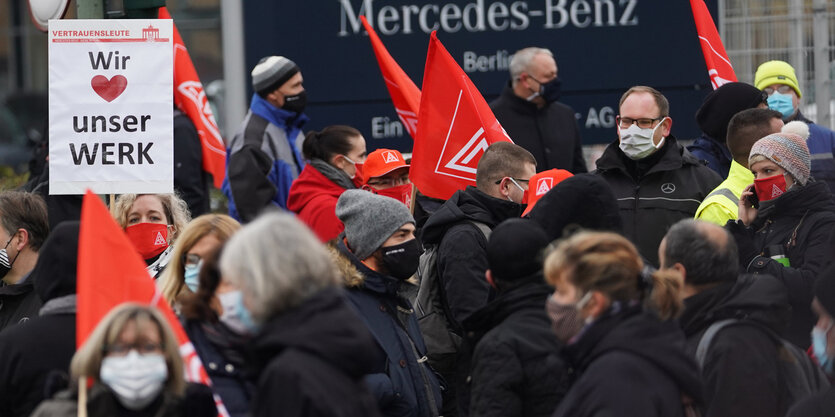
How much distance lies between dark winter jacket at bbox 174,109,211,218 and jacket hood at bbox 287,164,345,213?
1.38 m

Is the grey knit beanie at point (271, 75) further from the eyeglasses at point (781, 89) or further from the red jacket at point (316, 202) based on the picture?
the eyeglasses at point (781, 89)

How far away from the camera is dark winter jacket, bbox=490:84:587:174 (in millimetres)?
9727

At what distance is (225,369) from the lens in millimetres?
4773

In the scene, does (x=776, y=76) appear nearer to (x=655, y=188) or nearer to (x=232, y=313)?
(x=655, y=188)

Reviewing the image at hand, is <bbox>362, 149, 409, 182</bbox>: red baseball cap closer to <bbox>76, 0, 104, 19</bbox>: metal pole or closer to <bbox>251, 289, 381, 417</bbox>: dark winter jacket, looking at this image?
<bbox>76, 0, 104, 19</bbox>: metal pole

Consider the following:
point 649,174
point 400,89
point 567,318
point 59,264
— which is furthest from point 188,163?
point 567,318

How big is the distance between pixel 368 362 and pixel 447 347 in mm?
2768

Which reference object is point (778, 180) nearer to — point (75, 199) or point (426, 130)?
point (426, 130)

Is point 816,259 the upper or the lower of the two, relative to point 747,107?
lower

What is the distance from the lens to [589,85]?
11.5 m

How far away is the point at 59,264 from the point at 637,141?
11.7ft

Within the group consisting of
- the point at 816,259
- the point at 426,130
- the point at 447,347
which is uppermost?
the point at 426,130

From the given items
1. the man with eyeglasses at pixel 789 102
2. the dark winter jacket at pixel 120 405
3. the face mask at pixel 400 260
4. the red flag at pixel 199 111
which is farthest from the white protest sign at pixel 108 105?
the man with eyeglasses at pixel 789 102

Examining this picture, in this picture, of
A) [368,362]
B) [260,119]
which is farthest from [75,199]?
[368,362]
